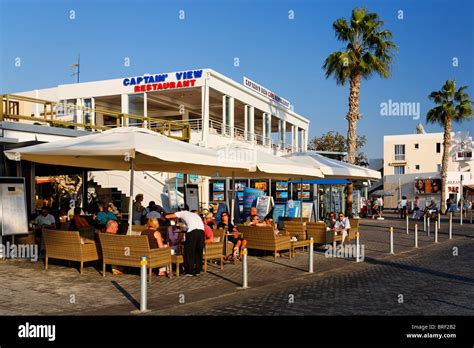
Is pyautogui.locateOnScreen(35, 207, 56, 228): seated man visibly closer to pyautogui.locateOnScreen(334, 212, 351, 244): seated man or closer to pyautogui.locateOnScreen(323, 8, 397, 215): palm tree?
pyautogui.locateOnScreen(334, 212, 351, 244): seated man

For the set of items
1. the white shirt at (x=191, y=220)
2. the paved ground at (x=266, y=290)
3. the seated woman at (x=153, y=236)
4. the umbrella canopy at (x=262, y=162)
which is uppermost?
the umbrella canopy at (x=262, y=162)

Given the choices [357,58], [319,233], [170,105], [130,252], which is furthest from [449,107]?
[130,252]

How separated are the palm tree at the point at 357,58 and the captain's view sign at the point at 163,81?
8.05m

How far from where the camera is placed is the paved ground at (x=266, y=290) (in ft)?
25.8

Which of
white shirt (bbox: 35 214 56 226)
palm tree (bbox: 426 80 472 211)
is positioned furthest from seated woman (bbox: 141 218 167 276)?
palm tree (bbox: 426 80 472 211)

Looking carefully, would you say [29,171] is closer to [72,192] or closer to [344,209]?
[72,192]

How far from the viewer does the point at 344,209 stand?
31422 mm

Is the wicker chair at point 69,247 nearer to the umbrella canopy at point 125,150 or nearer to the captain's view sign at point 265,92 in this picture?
the umbrella canopy at point 125,150

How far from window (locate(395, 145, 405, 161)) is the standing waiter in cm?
5906

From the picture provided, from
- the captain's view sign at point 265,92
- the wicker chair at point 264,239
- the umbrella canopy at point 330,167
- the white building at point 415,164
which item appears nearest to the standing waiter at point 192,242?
the wicker chair at point 264,239
